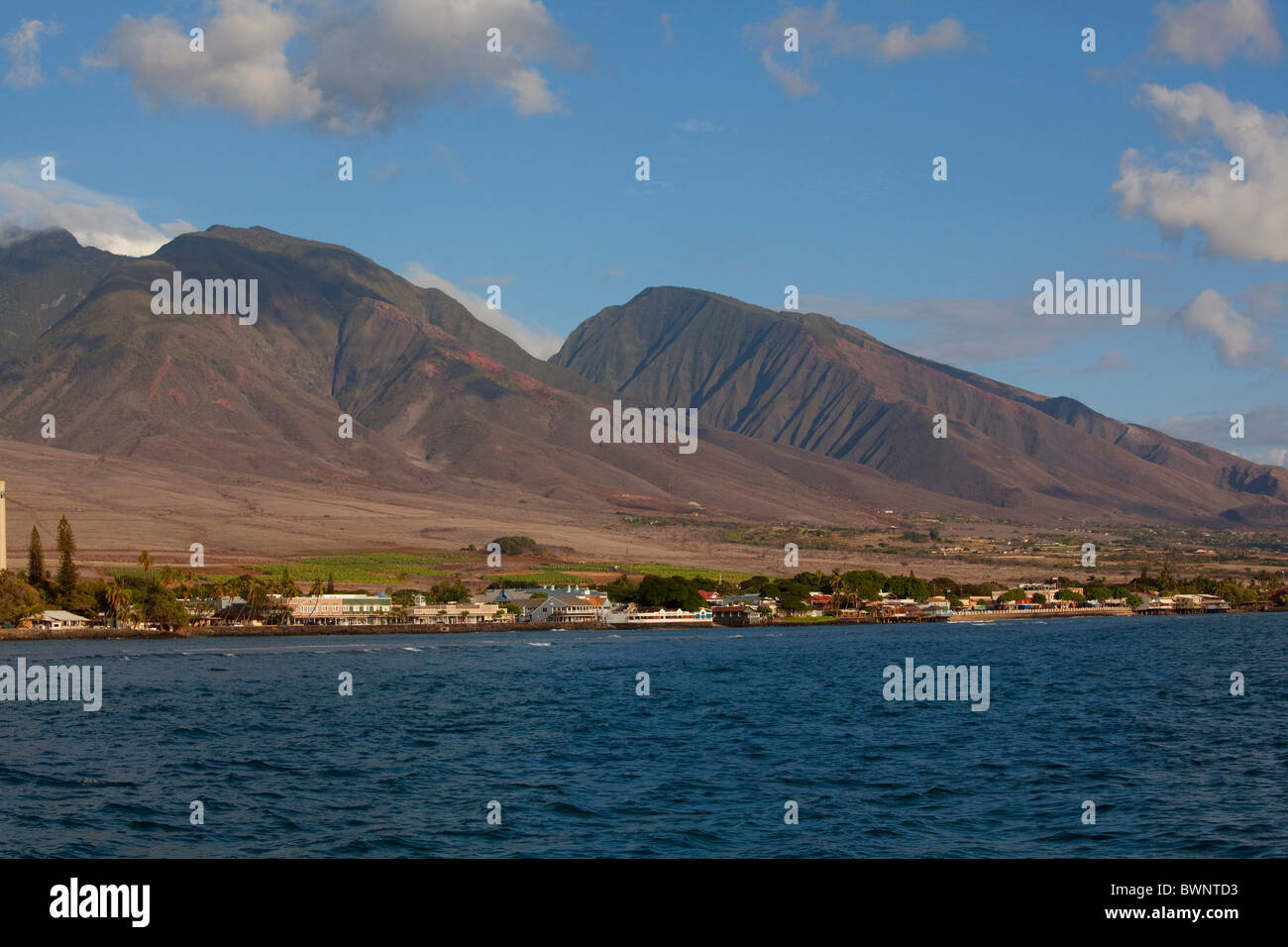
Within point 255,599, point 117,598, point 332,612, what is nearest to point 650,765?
point 117,598

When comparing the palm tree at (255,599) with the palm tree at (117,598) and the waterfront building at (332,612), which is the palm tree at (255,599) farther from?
the palm tree at (117,598)

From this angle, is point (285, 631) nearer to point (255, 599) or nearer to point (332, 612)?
point (255, 599)

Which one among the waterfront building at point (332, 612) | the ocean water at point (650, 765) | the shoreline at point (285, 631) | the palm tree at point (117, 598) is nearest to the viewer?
the ocean water at point (650, 765)

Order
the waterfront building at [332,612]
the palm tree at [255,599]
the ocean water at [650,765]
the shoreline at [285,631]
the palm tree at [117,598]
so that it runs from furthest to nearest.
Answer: the waterfront building at [332,612] → the palm tree at [255,599] → the palm tree at [117,598] → the shoreline at [285,631] → the ocean water at [650,765]

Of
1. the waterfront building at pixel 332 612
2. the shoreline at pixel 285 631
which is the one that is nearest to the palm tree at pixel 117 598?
the shoreline at pixel 285 631

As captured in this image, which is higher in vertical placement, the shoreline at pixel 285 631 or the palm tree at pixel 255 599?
the palm tree at pixel 255 599

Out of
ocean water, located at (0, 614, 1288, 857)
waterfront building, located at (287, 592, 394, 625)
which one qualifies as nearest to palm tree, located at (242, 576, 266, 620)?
waterfront building, located at (287, 592, 394, 625)

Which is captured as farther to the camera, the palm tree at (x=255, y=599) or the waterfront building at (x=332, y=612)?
the waterfront building at (x=332, y=612)

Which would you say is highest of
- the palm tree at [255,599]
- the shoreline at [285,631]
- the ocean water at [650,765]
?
the palm tree at [255,599]

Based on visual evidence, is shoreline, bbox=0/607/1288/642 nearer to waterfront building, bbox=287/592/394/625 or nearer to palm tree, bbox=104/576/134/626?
palm tree, bbox=104/576/134/626

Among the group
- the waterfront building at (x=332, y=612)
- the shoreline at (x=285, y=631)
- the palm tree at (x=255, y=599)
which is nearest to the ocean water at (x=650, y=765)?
the shoreline at (x=285, y=631)
